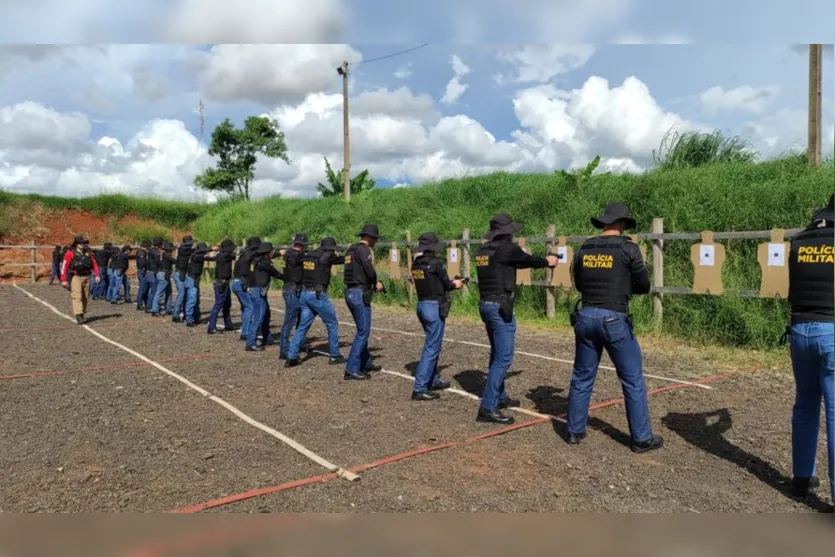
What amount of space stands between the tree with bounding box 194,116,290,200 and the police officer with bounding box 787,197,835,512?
33191 millimetres

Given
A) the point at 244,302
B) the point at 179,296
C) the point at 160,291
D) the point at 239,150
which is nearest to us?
the point at 244,302

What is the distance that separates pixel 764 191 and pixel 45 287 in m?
26.9

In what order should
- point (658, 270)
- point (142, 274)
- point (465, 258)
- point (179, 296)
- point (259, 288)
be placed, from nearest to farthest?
point (259, 288), point (658, 270), point (179, 296), point (465, 258), point (142, 274)

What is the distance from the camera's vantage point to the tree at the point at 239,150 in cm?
3400

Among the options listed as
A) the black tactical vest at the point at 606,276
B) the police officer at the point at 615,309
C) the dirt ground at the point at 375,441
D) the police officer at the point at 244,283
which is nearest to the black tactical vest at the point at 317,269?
the dirt ground at the point at 375,441

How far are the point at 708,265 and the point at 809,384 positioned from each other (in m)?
6.00

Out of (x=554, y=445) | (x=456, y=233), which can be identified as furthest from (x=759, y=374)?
(x=456, y=233)

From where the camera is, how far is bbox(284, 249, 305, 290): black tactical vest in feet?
29.5

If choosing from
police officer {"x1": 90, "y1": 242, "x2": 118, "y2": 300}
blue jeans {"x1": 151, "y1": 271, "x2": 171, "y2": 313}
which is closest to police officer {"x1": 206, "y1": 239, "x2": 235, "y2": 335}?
blue jeans {"x1": 151, "y1": 271, "x2": 171, "y2": 313}

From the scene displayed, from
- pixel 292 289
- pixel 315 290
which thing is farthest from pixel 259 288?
pixel 315 290

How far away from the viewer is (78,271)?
13.6 metres

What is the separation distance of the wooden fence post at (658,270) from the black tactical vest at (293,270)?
6.05m

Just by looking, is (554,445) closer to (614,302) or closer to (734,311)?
(614,302)

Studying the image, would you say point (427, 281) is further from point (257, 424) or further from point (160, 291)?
point (160, 291)
